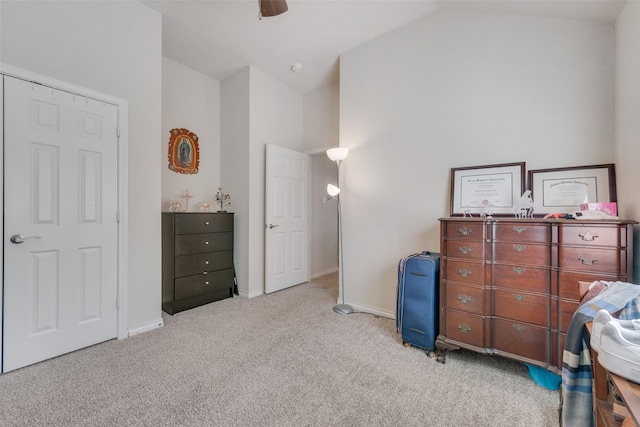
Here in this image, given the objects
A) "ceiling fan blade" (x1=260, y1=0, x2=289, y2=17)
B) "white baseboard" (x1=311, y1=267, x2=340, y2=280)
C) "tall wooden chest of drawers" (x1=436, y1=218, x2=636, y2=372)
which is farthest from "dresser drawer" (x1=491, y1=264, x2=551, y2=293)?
"white baseboard" (x1=311, y1=267, x2=340, y2=280)

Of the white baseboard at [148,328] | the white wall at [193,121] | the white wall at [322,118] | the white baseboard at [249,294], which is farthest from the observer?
the white wall at [322,118]

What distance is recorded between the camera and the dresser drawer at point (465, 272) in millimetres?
1924

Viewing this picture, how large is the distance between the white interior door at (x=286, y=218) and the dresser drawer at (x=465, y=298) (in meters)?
2.33

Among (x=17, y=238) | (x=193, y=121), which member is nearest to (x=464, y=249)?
(x=17, y=238)

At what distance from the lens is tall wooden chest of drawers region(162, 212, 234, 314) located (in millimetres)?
2988

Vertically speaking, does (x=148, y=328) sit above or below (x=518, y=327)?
below

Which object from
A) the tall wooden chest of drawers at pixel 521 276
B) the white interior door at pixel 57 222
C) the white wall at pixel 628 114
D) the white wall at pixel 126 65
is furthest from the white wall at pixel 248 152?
the white wall at pixel 628 114

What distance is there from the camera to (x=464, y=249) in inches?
78.3

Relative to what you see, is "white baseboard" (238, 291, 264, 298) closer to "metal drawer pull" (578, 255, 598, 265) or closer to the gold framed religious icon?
the gold framed religious icon

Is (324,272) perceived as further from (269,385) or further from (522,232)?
(522,232)

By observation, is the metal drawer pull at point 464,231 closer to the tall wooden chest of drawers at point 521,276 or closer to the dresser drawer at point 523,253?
the tall wooden chest of drawers at point 521,276

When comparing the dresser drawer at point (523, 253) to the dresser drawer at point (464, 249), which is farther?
the dresser drawer at point (464, 249)

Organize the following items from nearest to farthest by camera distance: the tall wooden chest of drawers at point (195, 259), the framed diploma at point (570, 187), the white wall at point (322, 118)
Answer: the framed diploma at point (570, 187)
the tall wooden chest of drawers at point (195, 259)
the white wall at point (322, 118)

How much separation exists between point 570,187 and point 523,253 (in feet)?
2.27
